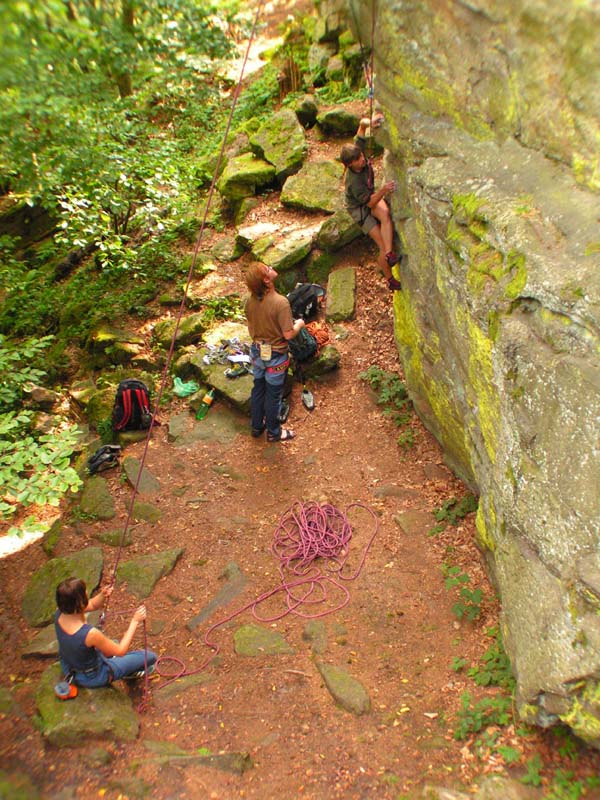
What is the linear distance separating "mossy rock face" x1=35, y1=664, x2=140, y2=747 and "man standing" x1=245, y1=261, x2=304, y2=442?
349 centimetres

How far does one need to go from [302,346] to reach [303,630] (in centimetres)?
364

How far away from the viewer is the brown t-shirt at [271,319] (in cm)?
619

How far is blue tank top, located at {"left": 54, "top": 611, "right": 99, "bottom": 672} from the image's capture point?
13.0 ft

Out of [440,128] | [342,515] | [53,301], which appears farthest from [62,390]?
[440,128]

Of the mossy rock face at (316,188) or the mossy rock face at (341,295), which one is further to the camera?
the mossy rock face at (316,188)

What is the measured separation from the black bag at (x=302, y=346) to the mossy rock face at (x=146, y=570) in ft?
9.41

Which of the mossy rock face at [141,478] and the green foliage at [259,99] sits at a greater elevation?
the green foliage at [259,99]

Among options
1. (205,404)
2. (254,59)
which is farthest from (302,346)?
(254,59)

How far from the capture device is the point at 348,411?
24.4ft

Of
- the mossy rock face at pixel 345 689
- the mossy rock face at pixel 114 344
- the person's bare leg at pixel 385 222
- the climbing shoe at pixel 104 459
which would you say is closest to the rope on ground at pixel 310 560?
the mossy rock face at pixel 345 689

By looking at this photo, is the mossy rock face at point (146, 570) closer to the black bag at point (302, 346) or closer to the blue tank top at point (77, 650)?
the blue tank top at point (77, 650)

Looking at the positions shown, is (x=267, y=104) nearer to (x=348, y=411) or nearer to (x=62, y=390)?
(x=62, y=390)

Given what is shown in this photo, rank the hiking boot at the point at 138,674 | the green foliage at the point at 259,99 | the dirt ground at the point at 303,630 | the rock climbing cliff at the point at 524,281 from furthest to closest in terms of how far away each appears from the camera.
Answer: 1. the green foliage at the point at 259,99
2. the hiking boot at the point at 138,674
3. the dirt ground at the point at 303,630
4. the rock climbing cliff at the point at 524,281

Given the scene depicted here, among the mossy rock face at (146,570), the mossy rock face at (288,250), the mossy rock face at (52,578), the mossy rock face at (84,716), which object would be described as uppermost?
the mossy rock face at (288,250)
